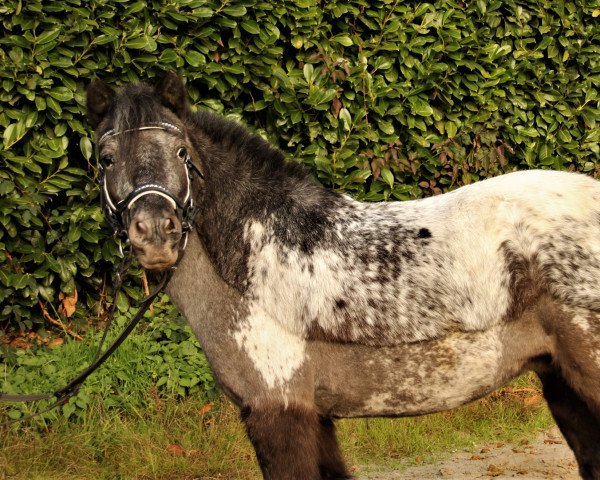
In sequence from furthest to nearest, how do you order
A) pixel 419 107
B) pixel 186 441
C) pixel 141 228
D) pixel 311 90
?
pixel 419 107, pixel 311 90, pixel 186 441, pixel 141 228

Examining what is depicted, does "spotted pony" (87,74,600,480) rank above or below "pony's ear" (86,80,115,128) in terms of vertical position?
below

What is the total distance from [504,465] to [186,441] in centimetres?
215

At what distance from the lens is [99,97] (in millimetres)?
4164

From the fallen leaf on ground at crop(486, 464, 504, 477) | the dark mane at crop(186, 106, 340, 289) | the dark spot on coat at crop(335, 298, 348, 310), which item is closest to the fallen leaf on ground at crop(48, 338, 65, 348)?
the dark mane at crop(186, 106, 340, 289)

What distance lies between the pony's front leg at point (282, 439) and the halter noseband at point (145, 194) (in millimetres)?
875

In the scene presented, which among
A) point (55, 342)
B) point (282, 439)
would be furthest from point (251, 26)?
point (282, 439)

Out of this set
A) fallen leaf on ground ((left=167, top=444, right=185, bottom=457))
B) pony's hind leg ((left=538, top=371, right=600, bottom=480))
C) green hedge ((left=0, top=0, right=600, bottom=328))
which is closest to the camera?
pony's hind leg ((left=538, top=371, right=600, bottom=480))

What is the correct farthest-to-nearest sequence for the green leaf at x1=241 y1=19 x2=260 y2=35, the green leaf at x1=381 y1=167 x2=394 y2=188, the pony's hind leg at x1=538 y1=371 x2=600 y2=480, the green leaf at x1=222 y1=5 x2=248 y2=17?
the green leaf at x1=381 y1=167 x2=394 y2=188 → the green leaf at x1=241 y1=19 x2=260 y2=35 → the green leaf at x1=222 y1=5 x2=248 y2=17 → the pony's hind leg at x1=538 y1=371 x2=600 y2=480

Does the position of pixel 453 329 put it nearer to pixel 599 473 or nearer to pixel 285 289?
pixel 285 289

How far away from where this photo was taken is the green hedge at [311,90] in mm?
5809

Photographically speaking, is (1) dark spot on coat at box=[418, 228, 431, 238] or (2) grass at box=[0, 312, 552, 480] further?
(2) grass at box=[0, 312, 552, 480]

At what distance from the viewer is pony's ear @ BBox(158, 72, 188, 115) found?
4121mm

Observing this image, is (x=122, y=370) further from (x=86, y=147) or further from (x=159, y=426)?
(x=86, y=147)

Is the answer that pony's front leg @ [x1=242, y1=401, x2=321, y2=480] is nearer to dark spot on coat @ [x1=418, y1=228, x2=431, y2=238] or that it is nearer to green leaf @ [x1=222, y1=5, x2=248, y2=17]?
dark spot on coat @ [x1=418, y1=228, x2=431, y2=238]
